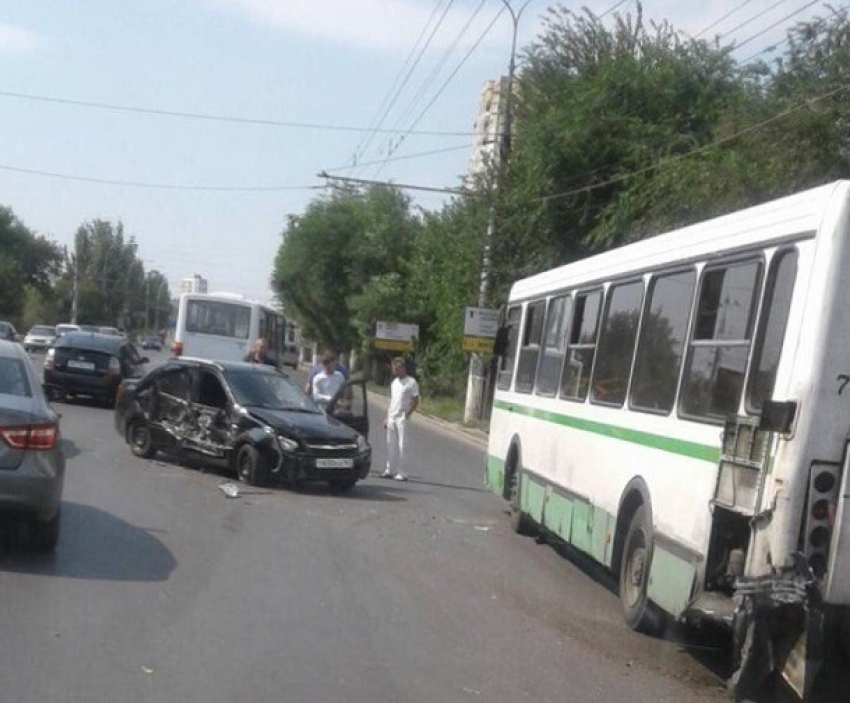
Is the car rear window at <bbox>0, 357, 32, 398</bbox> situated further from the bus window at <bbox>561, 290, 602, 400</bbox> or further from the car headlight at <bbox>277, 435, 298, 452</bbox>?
the car headlight at <bbox>277, 435, 298, 452</bbox>

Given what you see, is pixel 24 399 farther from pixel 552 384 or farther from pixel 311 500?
pixel 311 500

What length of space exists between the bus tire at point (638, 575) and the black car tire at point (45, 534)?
4371 millimetres

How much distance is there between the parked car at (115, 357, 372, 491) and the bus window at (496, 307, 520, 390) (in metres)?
2.04

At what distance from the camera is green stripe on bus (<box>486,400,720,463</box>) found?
9.38 m

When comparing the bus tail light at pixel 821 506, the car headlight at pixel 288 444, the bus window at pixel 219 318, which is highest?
the bus window at pixel 219 318

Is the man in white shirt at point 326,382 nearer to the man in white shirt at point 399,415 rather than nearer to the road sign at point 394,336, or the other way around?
the man in white shirt at point 399,415

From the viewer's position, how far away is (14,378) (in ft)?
39.8

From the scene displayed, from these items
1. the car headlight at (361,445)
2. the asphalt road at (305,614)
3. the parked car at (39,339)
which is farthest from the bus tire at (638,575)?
the parked car at (39,339)

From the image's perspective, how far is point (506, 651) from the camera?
31.9 feet

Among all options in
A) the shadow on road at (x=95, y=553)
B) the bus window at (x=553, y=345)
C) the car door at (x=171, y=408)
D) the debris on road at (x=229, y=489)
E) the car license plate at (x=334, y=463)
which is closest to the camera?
the shadow on road at (x=95, y=553)

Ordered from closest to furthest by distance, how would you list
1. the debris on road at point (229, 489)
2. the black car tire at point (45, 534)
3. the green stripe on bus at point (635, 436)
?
Answer: the green stripe on bus at point (635, 436), the black car tire at point (45, 534), the debris on road at point (229, 489)

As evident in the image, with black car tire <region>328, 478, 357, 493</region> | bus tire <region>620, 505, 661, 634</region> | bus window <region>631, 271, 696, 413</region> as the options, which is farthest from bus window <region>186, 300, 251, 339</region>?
bus tire <region>620, 505, 661, 634</region>

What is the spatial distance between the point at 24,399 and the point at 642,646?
5015 mm

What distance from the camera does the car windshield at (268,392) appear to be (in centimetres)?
1948
